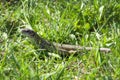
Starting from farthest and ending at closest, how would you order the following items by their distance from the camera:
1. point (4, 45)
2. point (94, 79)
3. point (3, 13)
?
1. point (3, 13)
2. point (4, 45)
3. point (94, 79)

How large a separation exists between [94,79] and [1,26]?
1386mm

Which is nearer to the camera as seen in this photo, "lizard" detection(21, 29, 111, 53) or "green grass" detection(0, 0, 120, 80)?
"green grass" detection(0, 0, 120, 80)

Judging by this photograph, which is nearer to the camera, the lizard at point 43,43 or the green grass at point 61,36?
the green grass at point 61,36

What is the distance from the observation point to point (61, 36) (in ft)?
12.2

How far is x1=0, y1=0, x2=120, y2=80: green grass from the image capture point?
309cm

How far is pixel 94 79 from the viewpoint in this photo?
3.02 metres

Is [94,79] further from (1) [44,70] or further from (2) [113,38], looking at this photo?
(2) [113,38]

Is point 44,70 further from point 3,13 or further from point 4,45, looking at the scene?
point 3,13

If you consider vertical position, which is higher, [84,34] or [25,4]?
[25,4]

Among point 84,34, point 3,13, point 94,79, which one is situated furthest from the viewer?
point 3,13

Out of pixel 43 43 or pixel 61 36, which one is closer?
pixel 43 43

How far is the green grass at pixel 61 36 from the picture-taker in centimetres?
309

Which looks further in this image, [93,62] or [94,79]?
[93,62]

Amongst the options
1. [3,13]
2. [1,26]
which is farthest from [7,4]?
[1,26]
